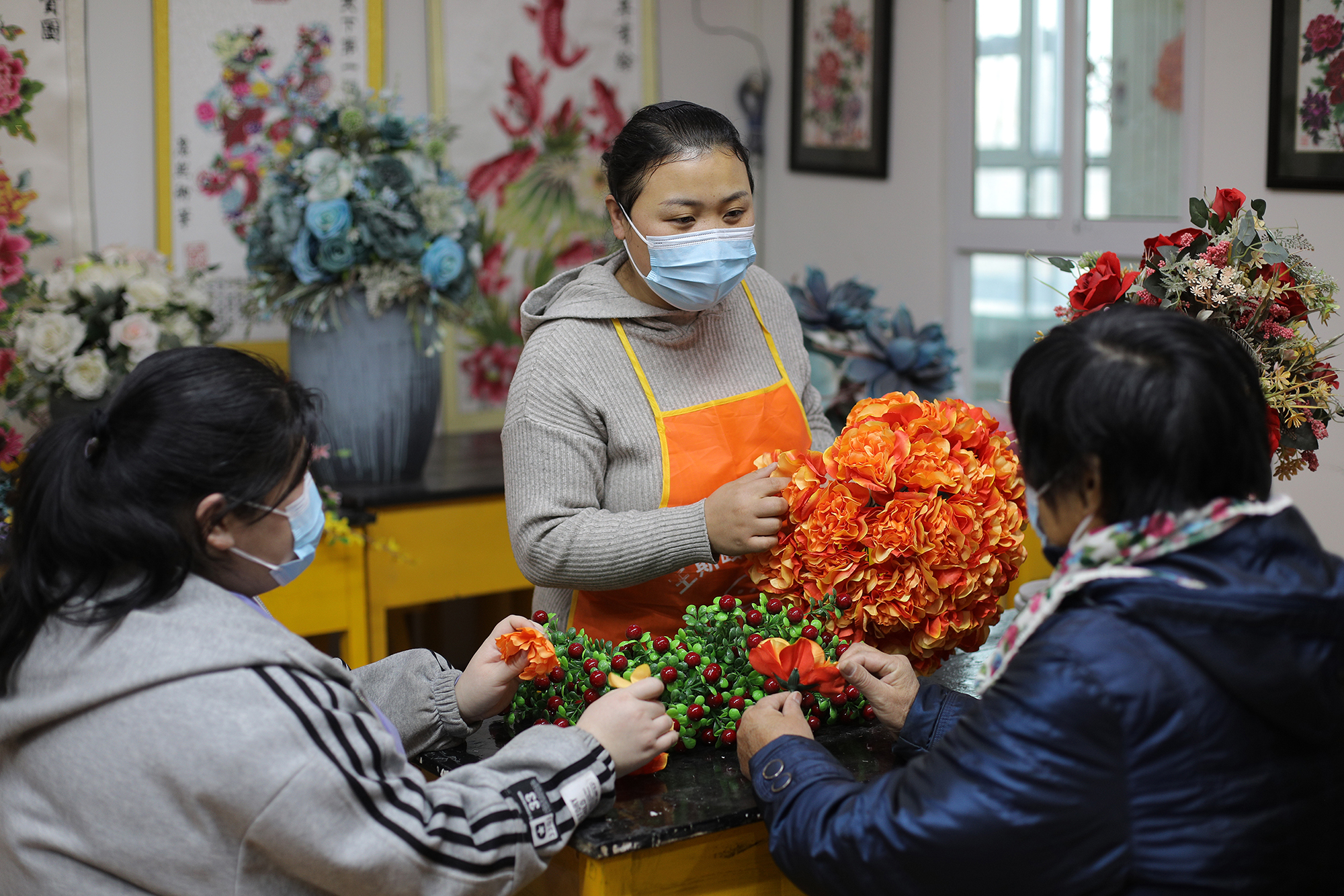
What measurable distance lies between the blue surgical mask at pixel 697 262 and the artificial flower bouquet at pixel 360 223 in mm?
1213

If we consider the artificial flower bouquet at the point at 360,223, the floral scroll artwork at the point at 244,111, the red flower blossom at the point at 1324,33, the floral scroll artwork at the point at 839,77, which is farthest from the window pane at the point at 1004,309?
the floral scroll artwork at the point at 244,111

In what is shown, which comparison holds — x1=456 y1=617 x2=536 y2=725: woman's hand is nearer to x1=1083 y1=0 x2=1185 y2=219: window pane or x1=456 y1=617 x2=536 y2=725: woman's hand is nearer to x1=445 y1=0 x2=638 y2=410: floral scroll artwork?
x1=1083 y1=0 x2=1185 y2=219: window pane

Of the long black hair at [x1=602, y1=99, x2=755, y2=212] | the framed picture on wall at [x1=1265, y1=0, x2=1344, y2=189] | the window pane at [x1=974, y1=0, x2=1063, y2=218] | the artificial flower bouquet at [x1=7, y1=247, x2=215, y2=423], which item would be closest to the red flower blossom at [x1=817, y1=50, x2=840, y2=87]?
the window pane at [x1=974, y1=0, x2=1063, y2=218]

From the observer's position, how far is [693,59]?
14.2 feet

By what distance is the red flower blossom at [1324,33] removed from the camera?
256 centimetres

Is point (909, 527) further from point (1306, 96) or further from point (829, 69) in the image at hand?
point (829, 69)

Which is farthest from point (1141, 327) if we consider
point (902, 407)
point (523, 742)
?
point (523, 742)

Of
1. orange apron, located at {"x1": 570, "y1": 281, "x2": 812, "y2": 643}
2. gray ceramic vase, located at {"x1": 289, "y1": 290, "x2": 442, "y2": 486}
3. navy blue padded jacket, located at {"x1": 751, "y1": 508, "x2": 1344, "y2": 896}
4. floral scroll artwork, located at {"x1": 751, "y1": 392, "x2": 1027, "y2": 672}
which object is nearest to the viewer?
navy blue padded jacket, located at {"x1": 751, "y1": 508, "x2": 1344, "y2": 896}

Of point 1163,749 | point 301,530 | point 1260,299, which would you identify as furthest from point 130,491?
point 1260,299

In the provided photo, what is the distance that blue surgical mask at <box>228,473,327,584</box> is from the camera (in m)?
1.29

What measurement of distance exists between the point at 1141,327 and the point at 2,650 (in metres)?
1.16

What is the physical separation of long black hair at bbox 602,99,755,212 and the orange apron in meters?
0.23

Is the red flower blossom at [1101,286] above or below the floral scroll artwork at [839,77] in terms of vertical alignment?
below

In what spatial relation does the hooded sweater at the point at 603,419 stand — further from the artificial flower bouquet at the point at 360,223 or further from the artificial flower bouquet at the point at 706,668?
the artificial flower bouquet at the point at 360,223
